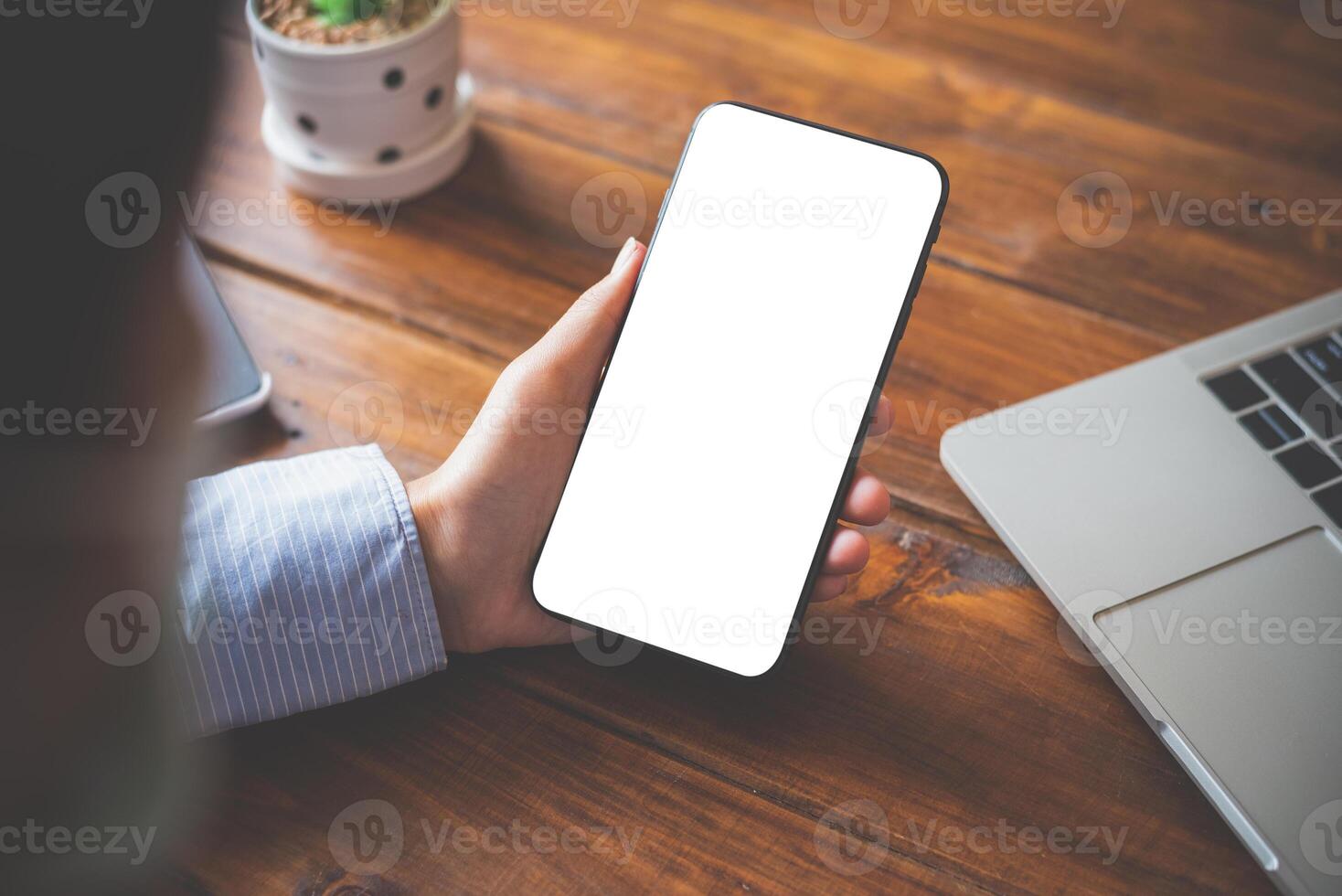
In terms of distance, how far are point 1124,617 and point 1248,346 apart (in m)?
0.24

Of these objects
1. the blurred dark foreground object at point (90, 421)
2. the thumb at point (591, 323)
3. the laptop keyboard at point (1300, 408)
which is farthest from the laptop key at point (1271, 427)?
the blurred dark foreground object at point (90, 421)

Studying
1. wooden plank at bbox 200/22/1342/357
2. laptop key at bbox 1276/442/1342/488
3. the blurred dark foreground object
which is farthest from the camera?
wooden plank at bbox 200/22/1342/357

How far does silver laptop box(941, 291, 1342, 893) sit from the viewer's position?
1.64 ft

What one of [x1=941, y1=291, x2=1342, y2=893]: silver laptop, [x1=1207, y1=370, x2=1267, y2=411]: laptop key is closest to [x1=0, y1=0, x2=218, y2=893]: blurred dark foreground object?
[x1=941, y1=291, x2=1342, y2=893]: silver laptop

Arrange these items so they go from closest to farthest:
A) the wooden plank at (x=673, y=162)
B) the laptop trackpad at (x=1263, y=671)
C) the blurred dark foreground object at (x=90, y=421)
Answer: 1. the blurred dark foreground object at (x=90, y=421)
2. the laptop trackpad at (x=1263, y=671)
3. the wooden plank at (x=673, y=162)

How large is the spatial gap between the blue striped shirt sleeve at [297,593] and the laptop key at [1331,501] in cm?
51

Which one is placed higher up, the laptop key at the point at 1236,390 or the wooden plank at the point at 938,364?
the laptop key at the point at 1236,390

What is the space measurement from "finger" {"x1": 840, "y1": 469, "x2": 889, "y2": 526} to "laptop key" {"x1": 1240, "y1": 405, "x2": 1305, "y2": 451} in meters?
0.24

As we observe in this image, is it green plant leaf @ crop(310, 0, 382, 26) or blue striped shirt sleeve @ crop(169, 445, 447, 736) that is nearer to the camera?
blue striped shirt sleeve @ crop(169, 445, 447, 736)

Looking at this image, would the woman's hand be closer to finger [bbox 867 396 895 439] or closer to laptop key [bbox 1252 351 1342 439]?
finger [bbox 867 396 895 439]

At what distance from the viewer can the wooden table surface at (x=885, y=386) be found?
0.51m

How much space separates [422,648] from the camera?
21.6 inches

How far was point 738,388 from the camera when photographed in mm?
572

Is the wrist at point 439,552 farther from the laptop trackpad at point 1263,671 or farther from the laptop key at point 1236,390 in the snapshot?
the laptop key at point 1236,390
